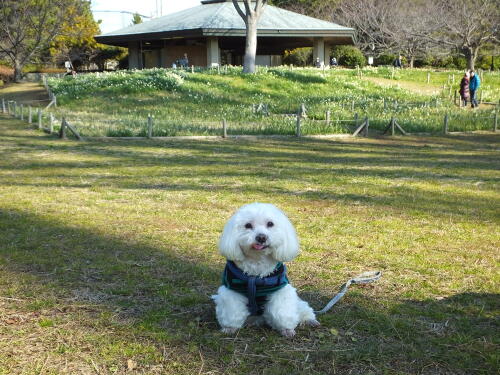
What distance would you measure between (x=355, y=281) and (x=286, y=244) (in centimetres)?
156

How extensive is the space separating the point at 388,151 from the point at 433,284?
35.8ft

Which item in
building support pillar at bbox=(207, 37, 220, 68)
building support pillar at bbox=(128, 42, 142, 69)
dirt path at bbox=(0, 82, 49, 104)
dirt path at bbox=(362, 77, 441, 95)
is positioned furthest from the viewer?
building support pillar at bbox=(128, 42, 142, 69)

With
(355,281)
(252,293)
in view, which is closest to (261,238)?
(252,293)

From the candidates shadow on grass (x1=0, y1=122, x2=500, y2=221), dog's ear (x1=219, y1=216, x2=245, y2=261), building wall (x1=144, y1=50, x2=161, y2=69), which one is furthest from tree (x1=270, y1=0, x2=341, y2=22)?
dog's ear (x1=219, y1=216, x2=245, y2=261)

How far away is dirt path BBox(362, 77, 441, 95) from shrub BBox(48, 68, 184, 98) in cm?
1294

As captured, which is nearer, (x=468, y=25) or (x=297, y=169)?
(x=297, y=169)

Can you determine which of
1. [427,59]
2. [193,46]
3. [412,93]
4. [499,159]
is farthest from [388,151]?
[427,59]

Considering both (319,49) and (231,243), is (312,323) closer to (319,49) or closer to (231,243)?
(231,243)

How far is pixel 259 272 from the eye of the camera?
3.97 metres

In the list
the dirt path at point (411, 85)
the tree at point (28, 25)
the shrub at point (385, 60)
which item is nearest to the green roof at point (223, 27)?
the tree at point (28, 25)

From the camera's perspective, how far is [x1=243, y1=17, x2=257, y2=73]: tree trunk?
3275cm

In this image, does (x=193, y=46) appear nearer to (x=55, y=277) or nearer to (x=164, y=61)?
(x=164, y=61)

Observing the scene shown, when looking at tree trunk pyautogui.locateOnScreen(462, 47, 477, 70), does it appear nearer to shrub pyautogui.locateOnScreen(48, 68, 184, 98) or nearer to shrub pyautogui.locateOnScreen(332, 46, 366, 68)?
shrub pyautogui.locateOnScreen(332, 46, 366, 68)

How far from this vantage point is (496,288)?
200 inches
